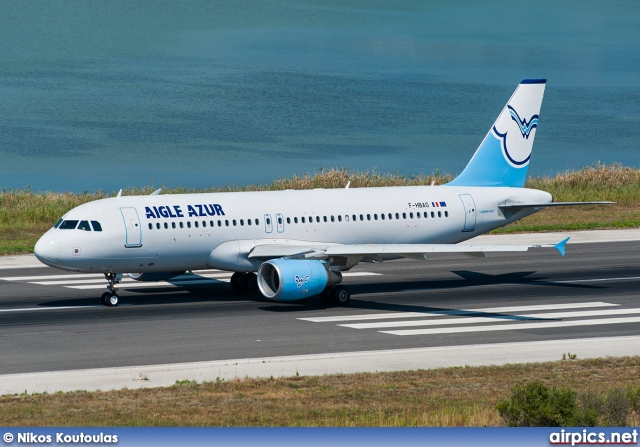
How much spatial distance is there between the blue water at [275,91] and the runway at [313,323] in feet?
157

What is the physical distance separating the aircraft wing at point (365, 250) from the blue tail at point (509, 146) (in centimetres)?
800

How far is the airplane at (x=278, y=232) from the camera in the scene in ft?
118

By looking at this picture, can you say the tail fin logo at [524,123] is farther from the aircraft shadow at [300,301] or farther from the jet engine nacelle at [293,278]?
the jet engine nacelle at [293,278]

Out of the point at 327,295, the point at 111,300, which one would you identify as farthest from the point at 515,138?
the point at 111,300

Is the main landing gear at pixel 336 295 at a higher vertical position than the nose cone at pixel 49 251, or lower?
lower

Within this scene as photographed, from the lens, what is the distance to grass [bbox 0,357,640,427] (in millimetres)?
21609

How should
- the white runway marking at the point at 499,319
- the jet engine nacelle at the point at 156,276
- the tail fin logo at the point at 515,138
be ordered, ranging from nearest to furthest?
the white runway marking at the point at 499,319
the jet engine nacelle at the point at 156,276
the tail fin logo at the point at 515,138

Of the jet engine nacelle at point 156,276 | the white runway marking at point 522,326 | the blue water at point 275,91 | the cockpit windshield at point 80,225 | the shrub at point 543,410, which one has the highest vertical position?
the blue water at point 275,91

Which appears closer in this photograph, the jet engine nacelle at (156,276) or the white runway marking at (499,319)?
the white runway marking at (499,319)

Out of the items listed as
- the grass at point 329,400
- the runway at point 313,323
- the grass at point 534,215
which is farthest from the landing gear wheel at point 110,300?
the grass at point 534,215

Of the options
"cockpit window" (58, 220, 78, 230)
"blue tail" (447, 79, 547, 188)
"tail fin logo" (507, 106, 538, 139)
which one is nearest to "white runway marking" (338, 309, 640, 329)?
"cockpit window" (58, 220, 78, 230)

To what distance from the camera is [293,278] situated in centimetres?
3541

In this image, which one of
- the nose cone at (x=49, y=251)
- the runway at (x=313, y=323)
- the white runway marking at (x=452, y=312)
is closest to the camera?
the runway at (x=313, y=323)

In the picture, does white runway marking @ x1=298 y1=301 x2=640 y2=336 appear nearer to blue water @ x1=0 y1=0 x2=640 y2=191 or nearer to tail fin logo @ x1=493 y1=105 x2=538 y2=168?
tail fin logo @ x1=493 y1=105 x2=538 y2=168
